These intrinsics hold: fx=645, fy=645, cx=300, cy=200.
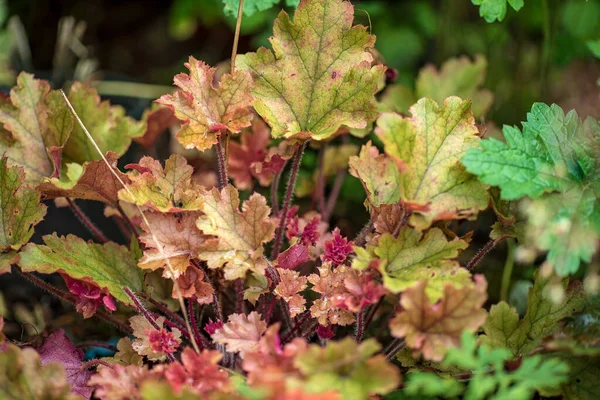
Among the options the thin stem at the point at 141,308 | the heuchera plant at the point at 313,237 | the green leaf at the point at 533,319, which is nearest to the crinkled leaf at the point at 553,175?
the heuchera plant at the point at 313,237

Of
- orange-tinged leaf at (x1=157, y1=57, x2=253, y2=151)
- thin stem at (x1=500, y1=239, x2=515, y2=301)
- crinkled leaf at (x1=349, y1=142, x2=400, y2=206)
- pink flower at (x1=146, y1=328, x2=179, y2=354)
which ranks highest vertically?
orange-tinged leaf at (x1=157, y1=57, x2=253, y2=151)

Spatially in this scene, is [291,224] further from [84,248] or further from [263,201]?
[84,248]

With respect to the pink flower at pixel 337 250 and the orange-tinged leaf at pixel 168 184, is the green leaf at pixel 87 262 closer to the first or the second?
the orange-tinged leaf at pixel 168 184

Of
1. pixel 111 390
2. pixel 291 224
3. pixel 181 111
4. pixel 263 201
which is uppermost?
pixel 181 111

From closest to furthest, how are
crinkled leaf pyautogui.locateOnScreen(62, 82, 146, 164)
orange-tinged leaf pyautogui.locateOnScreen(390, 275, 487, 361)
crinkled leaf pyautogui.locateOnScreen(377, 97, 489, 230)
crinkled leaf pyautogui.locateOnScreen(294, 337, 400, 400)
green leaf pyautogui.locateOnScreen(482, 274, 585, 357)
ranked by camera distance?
1. crinkled leaf pyautogui.locateOnScreen(294, 337, 400, 400)
2. orange-tinged leaf pyautogui.locateOnScreen(390, 275, 487, 361)
3. crinkled leaf pyautogui.locateOnScreen(377, 97, 489, 230)
4. green leaf pyautogui.locateOnScreen(482, 274, 585, 357)
5. crinkled leaf pyautogui.locateOnScreen(62, 82, 146, 164)

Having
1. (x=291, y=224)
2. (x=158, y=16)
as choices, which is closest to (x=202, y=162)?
(x=291, y=224)

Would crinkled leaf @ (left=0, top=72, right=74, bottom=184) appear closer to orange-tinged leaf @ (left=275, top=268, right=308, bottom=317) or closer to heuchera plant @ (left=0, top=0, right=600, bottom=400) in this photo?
heuchera plant @ (left=0, top=0, right=600, bottom=400)

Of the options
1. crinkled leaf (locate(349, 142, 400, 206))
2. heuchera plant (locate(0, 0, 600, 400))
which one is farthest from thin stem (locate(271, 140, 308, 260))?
crinkled leaf (locate(349, 142, 400, 206))
